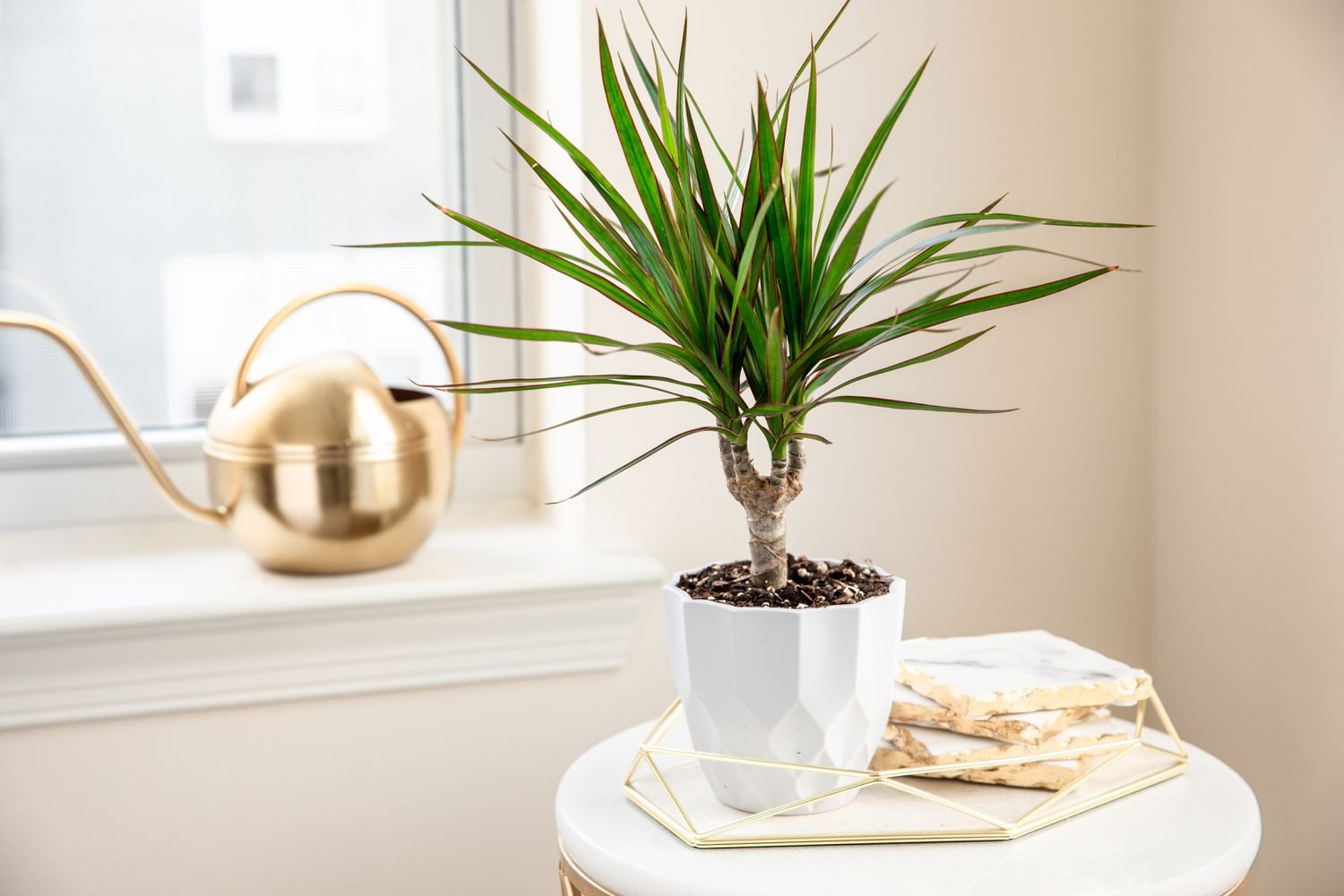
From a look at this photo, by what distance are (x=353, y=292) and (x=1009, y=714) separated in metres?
0.75

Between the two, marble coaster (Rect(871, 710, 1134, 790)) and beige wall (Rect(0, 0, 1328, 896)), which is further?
beige wall (Rect(0, 0, 1328, 896))

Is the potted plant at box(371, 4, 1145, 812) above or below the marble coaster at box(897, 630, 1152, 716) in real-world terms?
above

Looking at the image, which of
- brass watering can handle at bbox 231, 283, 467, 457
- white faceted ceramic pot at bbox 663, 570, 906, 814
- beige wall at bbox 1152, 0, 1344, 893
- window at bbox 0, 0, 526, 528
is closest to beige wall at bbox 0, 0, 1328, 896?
beige wall at bbox 1152, 0, 1344, 893

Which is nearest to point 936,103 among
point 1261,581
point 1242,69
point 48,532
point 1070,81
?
point 1070,81

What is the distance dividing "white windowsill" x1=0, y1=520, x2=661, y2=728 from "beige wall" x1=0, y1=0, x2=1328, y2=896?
A: 1.1 inches

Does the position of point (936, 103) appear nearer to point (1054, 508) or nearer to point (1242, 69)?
point (1242, 69)

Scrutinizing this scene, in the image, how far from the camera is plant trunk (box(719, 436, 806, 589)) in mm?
802

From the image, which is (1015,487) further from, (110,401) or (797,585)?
(110,401)

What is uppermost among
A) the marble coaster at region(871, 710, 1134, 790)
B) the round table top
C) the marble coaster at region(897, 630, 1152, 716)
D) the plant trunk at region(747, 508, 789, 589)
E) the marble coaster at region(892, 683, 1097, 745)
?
the plant trunk at region(747, 508, 789, 589)

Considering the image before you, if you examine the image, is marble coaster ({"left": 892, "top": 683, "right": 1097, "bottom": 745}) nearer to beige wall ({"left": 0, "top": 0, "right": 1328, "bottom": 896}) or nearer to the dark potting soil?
the dark potting soil

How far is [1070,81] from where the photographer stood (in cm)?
128

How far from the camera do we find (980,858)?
75 centimetres

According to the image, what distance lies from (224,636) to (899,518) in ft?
2.25

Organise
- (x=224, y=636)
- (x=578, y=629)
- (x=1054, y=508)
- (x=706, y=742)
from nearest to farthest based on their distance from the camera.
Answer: (x=706, y=742) < (x=224, y=636) < (x=578, y=629) < (x=1054, y=508)
